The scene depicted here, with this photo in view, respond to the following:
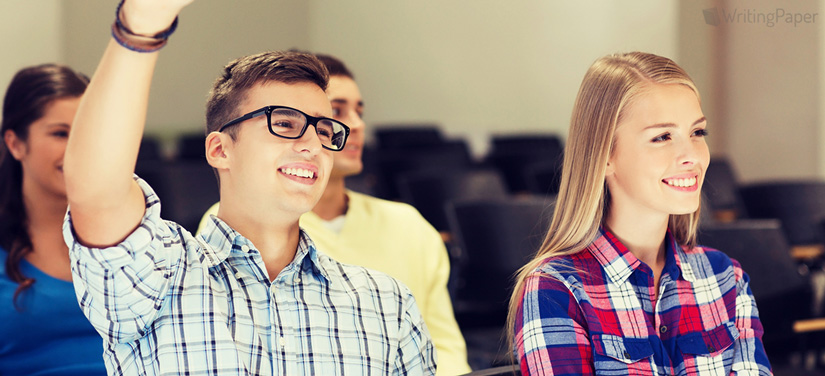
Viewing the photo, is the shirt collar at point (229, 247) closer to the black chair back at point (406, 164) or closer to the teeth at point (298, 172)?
the teeth at point (298, 172)

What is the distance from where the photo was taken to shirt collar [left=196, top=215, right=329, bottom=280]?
1177mm

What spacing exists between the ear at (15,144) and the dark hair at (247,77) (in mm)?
681

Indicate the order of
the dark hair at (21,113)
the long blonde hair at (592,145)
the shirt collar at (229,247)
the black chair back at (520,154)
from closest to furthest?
the shirt collar at (229,247), the long blonde hair at (592,145), the dark hair at (21,113), the black chair back at (520,154)

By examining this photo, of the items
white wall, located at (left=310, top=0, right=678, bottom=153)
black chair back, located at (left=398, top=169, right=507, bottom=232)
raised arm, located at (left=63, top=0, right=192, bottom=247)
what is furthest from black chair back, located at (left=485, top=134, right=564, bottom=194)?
raised arm, located at (left=63, top=0, right=192, bottom=247)

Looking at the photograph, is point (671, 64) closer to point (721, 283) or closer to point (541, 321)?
point (721, 283)

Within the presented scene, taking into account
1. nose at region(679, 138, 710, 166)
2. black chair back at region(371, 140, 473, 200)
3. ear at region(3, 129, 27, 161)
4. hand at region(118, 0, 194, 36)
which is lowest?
black chair back at region(371, 140, 473, 200)

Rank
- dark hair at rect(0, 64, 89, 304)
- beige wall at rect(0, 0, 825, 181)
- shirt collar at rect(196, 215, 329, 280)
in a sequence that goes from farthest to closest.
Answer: beige wall at rect(0, 0, 825, 181), dark hair at rect(0, 64, 89, 304), shirt collar at rect(196, 215, 329, 280)

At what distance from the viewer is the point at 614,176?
144cm

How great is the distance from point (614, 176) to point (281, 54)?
614mm

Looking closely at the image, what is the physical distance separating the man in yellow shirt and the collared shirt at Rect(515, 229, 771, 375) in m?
0.62

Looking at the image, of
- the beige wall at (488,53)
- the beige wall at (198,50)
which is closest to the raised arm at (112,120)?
the beige wall at (488,53)

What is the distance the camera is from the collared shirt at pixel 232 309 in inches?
38.8

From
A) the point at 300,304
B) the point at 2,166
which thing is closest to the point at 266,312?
the point at 300,304

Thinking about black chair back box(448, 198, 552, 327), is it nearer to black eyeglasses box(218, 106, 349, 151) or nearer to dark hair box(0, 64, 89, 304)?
dark hair box(0, 64, 89, 304)
